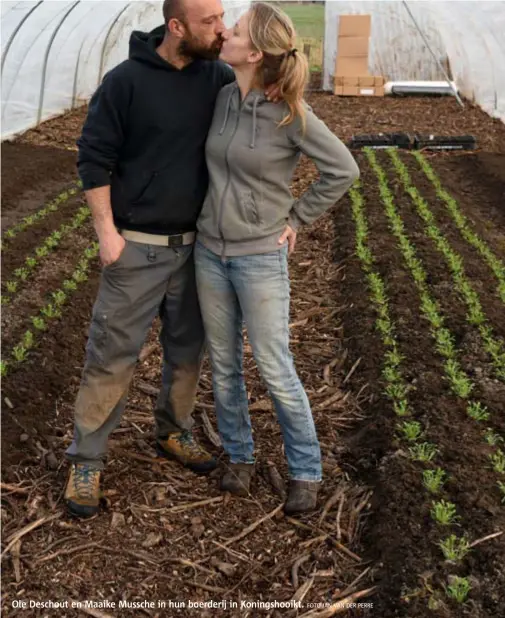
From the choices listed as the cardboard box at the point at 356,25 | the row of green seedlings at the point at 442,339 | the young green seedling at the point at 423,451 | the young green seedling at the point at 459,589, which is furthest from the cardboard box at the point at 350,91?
the young green seedling at the point at 459,589

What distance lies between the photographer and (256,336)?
3.44m

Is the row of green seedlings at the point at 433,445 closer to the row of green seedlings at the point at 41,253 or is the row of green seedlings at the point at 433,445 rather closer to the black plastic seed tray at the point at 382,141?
the row of green seedlings at the point at 41,253

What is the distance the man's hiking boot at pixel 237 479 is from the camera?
12.6 feet

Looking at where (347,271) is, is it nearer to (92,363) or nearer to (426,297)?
(426,297)

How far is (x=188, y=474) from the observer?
13.3 feet

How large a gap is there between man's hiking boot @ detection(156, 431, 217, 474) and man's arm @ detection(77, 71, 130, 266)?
3.92 feet

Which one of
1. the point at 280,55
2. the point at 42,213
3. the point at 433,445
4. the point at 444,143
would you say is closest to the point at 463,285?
the point at 433,445

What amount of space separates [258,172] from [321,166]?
27 cm

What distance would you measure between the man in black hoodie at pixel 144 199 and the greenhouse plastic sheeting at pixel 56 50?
377 inches

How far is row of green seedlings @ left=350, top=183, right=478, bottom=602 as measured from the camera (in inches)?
126

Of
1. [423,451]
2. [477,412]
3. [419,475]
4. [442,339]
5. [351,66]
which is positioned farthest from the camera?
[351,66]

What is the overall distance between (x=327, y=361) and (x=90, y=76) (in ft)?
38.6

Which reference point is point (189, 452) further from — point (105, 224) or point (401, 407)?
point (105, 224)

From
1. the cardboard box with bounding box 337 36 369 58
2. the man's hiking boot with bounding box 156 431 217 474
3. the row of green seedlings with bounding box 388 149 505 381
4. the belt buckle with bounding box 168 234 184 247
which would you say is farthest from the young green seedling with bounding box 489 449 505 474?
the cardboard box with bounding box 337 36 369 58
